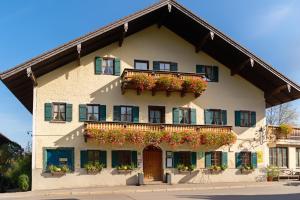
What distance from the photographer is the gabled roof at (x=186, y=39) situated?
22.7 m

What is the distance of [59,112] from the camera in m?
23.8

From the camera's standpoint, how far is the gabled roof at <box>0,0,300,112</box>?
2273 centimetres

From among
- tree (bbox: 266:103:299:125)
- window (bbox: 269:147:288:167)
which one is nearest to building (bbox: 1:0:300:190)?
window (bbox: 269:147:288:167)

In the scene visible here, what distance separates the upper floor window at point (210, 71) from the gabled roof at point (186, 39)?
76 centimetres

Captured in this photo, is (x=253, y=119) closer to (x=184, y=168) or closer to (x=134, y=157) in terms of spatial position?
(x=184, y=168)

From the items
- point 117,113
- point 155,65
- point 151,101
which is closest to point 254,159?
point 151,101

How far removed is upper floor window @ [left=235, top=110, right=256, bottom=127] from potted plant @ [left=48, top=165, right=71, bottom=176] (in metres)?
10.9

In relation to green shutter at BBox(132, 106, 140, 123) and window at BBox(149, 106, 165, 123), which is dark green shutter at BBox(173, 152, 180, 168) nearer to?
window at BBox(149, 106, 165, 123)

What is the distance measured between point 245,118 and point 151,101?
20.7 feet

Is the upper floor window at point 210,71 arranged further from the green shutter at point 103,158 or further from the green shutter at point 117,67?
the green shutter at point 103,158

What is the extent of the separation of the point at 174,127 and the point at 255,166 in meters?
6.25

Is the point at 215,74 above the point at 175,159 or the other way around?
above

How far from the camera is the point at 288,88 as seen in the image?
26.0m

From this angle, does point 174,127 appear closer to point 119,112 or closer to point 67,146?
point 119,112
